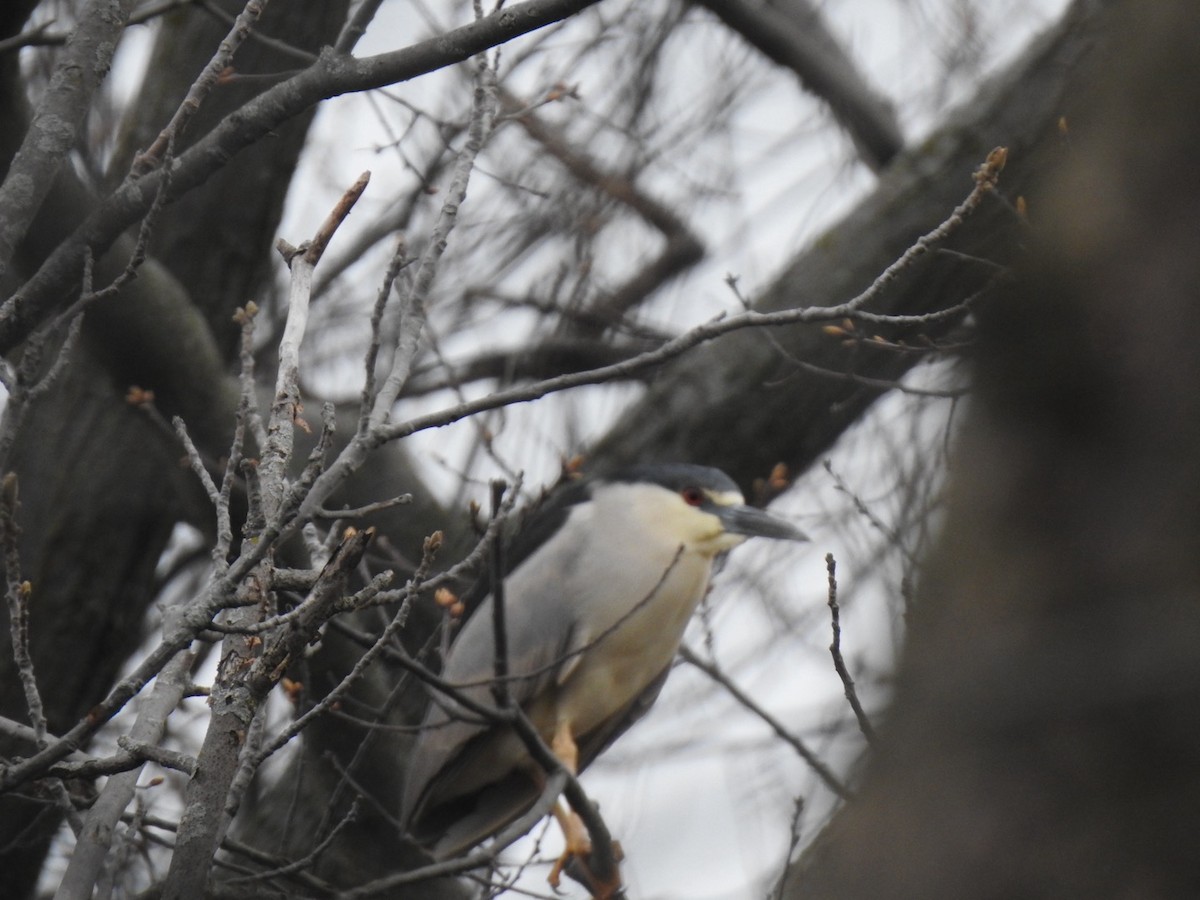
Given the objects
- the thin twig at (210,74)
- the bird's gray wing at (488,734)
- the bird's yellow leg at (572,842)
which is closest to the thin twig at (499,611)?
the bird's yellow leg at (572,842)

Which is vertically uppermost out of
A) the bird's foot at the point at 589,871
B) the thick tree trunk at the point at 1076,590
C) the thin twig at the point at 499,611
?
the thin twig at the point at 499,611

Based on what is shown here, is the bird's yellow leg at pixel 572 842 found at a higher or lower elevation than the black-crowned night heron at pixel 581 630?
lower

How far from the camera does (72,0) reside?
4.85 meters

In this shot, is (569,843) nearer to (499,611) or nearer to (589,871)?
(589,871)

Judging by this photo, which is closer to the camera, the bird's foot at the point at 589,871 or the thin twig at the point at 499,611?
the thin twig at the point at 499,611

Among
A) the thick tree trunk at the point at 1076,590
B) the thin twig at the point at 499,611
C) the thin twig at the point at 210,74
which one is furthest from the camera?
the thin twig at the point at 499,611

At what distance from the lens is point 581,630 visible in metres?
3.88

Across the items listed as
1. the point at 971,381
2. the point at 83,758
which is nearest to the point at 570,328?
the point at 83,758

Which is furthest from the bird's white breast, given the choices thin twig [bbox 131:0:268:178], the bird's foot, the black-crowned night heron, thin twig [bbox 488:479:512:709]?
thin twig [bbox 131:0:268:178]

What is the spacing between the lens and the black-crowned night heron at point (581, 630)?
12.7 ft

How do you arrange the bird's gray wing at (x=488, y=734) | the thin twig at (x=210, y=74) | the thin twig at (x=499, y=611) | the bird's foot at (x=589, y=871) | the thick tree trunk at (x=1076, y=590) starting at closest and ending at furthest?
the thick tree trunk at (x=1076, y=590) < the thin twig at (x=210, y=74) < the thin twig at (x=499, y=611) < the bird's foot at (x=589, y=871) < the bird's gray wing at (x=488, y=734)

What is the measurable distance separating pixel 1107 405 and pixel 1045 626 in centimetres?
20

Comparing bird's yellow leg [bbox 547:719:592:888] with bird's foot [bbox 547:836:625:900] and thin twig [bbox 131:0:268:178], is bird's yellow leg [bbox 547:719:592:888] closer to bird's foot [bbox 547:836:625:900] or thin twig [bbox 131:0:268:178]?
bird's foot [bbox 547:836:625:900]

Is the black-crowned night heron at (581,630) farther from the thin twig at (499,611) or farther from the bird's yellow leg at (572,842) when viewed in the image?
the thin twig at (499,611)
